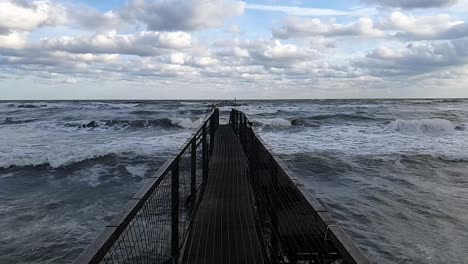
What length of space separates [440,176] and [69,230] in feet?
40.8

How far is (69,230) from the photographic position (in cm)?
857

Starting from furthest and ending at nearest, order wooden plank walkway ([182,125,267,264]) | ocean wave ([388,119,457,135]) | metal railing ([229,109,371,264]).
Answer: ocean wave ([388,119,457,135]) < wooden plank walkway ([182,125,267,264]) < metal railing ([229,109,371,264])

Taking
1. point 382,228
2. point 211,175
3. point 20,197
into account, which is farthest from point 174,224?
point 20,197

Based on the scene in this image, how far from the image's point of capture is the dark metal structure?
2.21 m

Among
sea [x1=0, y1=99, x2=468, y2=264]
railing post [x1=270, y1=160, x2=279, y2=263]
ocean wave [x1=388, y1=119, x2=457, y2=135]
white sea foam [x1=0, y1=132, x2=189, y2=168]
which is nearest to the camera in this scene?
railing post [x1=270, y1=160, x2=279, y2=263]

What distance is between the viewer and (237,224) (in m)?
5.62

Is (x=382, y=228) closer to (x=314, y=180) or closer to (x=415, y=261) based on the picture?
(x=415, y=261)

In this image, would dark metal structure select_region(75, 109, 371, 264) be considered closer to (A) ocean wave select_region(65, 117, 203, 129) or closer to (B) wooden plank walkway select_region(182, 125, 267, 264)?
(B) wooden plank walkway select_region(182, 125, 267, 264)

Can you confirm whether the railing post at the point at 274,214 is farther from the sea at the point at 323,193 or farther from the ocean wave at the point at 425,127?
the ocean wave at the point at 425,127

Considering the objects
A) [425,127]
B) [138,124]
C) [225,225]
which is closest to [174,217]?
[225,225]

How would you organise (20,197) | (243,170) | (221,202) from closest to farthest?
1. (221,202)
2. (243,170)
3. (20,197)

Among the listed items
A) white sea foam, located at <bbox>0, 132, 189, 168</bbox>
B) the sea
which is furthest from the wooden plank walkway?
white sea foam, located at <bbox>0, 132, 189, 168</bbox>

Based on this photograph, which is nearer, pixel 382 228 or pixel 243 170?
pixel 382 228

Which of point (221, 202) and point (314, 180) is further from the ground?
point (221, 202)
